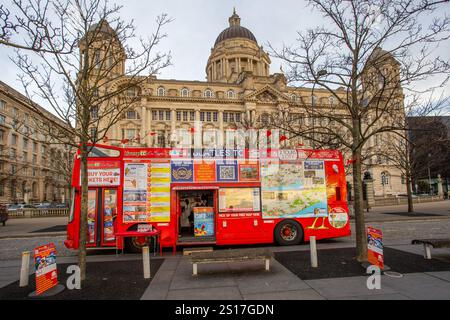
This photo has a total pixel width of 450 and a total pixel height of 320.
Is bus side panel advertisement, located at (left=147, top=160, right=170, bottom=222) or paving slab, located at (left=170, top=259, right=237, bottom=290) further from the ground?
bus side panel advertisement, located at (left=147, top=160, right=170, bottom=222)

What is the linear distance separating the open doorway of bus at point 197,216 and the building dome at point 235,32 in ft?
299

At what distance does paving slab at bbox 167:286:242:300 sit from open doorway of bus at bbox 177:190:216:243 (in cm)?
461

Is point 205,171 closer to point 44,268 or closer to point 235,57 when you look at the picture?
point 44,268

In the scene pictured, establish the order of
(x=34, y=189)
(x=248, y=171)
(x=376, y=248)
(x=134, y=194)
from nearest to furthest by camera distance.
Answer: (x=376, y=248), (x=134, y=194), (x=248, y=171), (x=34, y=189)

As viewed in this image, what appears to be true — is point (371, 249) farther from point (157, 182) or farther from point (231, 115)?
point (231, 115)

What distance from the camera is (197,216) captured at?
35.7 ft

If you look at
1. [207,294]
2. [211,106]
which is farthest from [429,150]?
[211,106]

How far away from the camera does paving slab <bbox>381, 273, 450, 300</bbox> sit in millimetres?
5320

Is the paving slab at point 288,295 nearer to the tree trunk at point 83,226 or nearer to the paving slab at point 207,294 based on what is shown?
the paving slab at point 207,294

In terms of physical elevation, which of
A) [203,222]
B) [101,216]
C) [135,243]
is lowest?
[135,243]

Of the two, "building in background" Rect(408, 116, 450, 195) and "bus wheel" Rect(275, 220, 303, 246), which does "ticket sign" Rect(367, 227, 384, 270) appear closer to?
"building in background" Rect(408, 116, 450, 195)

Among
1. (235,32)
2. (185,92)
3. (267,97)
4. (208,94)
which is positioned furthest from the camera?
(235,32)

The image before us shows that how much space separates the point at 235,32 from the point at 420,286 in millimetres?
99107

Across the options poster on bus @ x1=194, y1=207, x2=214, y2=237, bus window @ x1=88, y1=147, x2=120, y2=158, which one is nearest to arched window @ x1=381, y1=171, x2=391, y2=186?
poster on bus @ x1=194, y1=207, x2=214, y2=237
